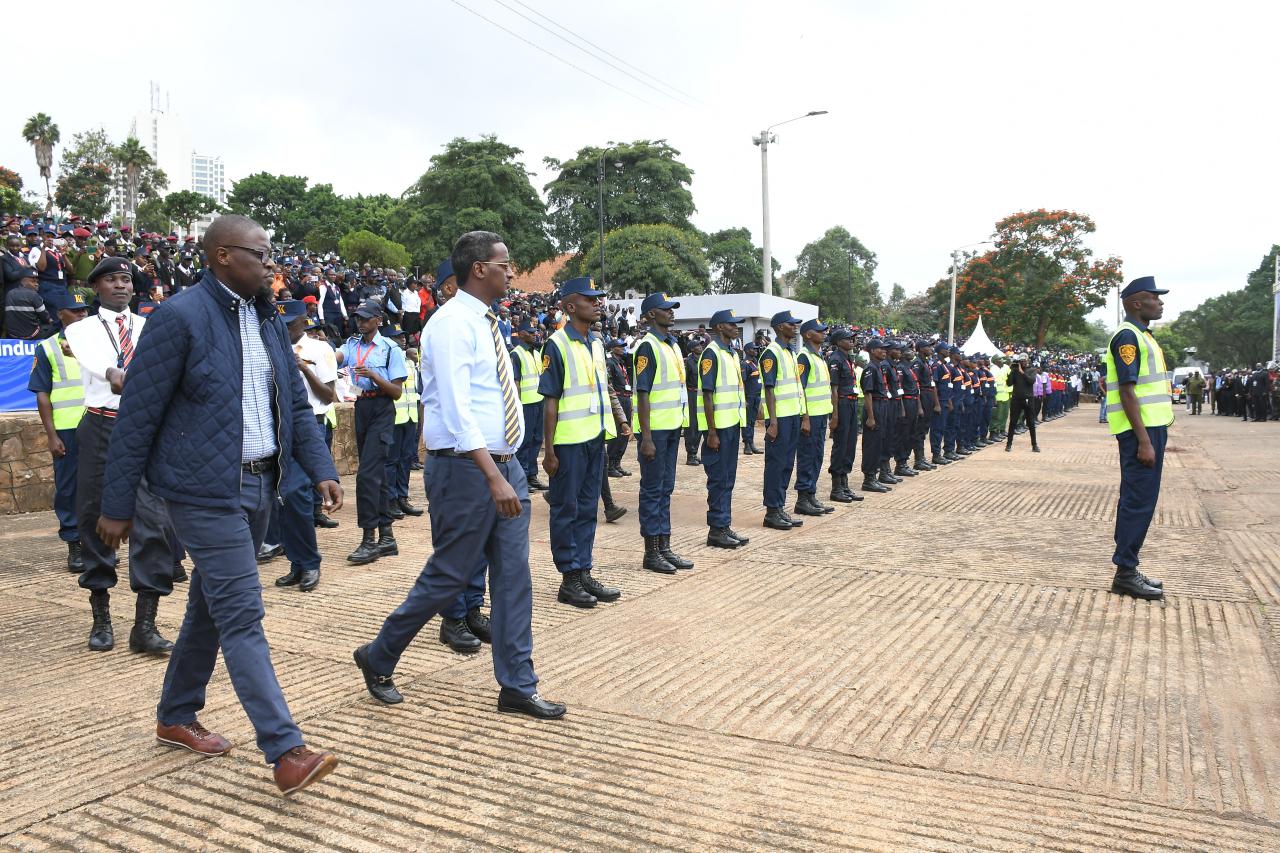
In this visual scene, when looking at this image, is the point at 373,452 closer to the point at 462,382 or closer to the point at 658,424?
the point at 658,424

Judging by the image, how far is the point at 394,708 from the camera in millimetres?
4012

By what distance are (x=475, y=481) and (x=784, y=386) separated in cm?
551

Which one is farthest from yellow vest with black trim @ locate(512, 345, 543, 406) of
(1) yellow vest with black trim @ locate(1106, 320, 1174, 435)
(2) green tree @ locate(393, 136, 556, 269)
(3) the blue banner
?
(2) green tree @ locate(393, 136, 556, 269)

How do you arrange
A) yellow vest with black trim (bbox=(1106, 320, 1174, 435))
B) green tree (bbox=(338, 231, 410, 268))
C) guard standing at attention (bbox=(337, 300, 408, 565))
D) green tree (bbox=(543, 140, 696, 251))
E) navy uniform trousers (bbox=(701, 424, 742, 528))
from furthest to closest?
green tree (bbox=(543, 140, 696, 251)) → green tree (bbox=(338, 231, 410, 268)) → navy uniform trousers (bbox=(701, 424, 742, 528)) → guard standing at attention (bbox=(337, 300, 408, 565)) → yellow vest with black trim (bbox=(1106, 320, 1174, 435))

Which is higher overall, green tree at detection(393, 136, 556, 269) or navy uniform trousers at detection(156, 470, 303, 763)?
green tree at detection(393, 136, 556, 269)

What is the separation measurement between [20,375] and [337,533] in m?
4.25

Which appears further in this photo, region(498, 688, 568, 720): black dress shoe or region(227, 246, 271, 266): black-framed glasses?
region(498, 688, 568, 720): black dress shoe

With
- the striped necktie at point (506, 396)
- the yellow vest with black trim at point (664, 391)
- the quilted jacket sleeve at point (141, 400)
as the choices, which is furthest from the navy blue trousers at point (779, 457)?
the quilted jacket sleeve at point (141, 400)

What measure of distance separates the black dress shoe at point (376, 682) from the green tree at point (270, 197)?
70.7 metres

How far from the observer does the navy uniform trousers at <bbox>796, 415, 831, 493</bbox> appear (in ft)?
31.8

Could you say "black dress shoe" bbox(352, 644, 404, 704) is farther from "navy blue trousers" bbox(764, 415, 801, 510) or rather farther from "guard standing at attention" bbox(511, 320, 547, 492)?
"guard standing at attention" bbox(511, 320, 547, 492)

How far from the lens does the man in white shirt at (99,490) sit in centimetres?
482

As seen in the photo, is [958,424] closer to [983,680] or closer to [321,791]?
[983,680]

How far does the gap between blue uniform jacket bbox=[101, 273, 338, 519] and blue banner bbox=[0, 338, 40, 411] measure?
8127 millimetres
